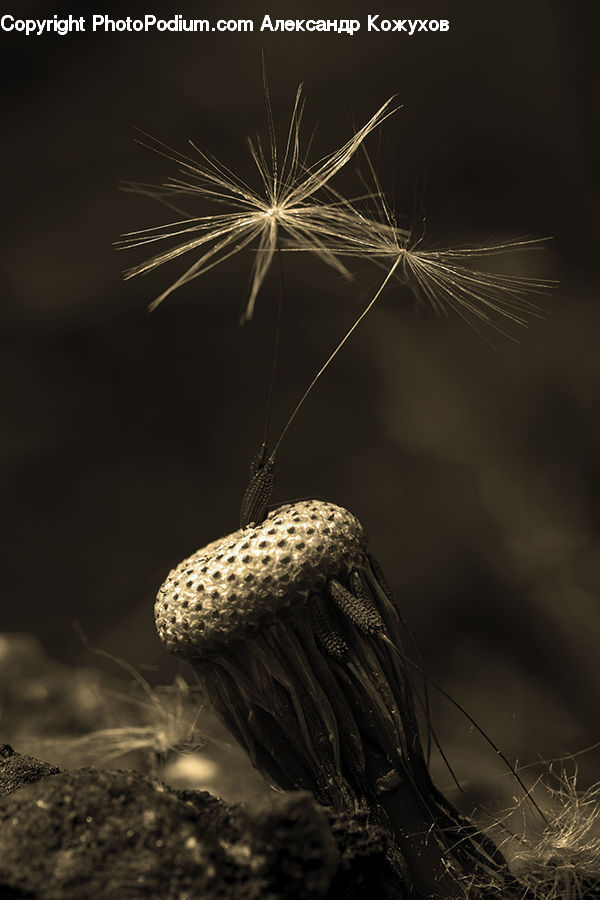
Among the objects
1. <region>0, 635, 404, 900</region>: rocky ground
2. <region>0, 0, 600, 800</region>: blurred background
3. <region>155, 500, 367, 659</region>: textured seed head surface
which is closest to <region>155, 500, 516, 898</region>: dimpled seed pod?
<region>155, 500, 367, 659</region>: textured seed head surface

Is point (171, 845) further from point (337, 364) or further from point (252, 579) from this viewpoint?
point (337, 364)

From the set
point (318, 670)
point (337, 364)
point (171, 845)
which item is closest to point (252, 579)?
point (318, 670)

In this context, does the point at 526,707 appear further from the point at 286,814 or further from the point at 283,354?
the point at 286,814

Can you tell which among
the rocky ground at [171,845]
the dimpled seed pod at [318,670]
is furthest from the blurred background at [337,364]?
the rocky ground at [171,845]

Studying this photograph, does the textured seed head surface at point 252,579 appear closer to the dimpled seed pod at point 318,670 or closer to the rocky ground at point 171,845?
the dimpled seed pod at point 318,670

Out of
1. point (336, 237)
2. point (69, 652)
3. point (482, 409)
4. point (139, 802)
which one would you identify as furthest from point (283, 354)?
point (139, 802)
